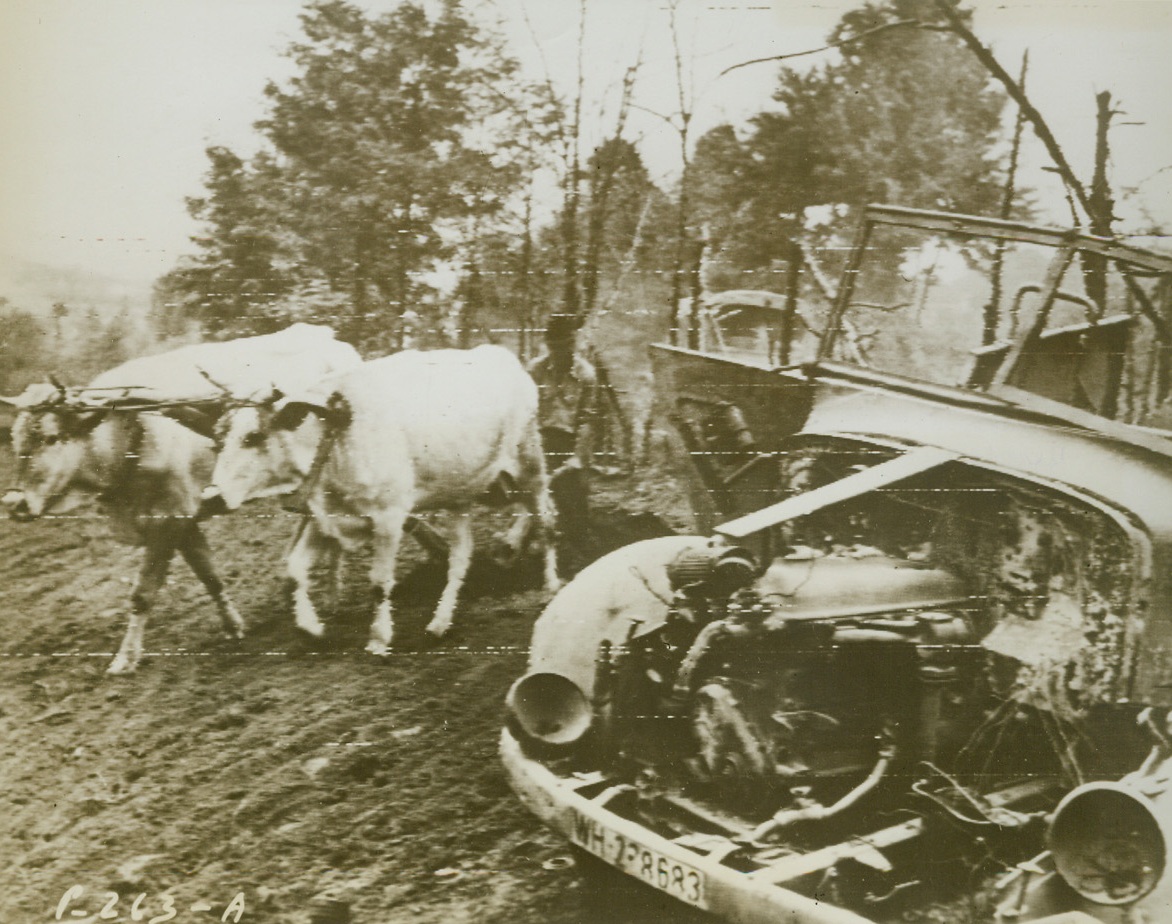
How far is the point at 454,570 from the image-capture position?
3.32 metres

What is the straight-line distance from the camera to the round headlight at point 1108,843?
2885 mm

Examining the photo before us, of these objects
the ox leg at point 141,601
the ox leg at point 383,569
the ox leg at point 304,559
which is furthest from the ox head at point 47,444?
the ox leg at point 383,569

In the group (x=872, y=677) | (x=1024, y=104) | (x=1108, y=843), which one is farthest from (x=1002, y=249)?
(x=1108, y=843)

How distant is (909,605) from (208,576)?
246 cm

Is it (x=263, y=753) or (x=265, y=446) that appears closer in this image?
(x=263, y=753)

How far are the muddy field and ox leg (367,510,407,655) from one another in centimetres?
4

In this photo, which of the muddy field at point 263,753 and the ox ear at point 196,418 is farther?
the ox ear at point 196,418

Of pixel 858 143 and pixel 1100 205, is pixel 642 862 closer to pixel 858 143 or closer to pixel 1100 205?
pixel 858 143

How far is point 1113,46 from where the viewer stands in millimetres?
3562

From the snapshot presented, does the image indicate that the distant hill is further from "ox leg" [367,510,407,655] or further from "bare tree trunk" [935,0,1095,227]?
"bare tree trunk" [935,0,1095,227]

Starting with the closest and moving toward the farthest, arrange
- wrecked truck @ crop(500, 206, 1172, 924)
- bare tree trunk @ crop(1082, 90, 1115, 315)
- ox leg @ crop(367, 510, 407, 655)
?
1. wrecked truck @ crop(500, 206, 1172, 924)
2. ox leg @ crop(367, 510, 407, 655)
3. bare tree trunk @ crop(1082, 90, 1115, 315)

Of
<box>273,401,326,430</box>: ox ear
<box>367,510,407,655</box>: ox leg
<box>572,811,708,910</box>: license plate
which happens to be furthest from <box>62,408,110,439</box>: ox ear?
<box>572,811,708,910</box>: license plate

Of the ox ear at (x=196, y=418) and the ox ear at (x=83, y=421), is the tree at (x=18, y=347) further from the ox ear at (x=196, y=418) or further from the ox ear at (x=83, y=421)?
the ox ear at (x=196, y=418)

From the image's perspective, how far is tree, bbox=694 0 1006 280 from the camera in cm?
336
